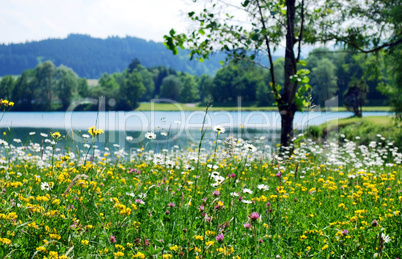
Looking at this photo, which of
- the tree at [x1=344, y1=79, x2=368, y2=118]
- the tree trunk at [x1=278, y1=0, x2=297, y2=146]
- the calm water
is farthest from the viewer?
the tree at [x1=344, y1=79, x2=368, y2=118]

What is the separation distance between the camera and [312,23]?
11.2 meters

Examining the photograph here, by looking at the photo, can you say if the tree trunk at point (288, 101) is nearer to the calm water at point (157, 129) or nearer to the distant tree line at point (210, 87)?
the calm water at point (157, 129)

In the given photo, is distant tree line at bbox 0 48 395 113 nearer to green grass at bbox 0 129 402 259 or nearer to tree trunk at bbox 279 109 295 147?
tree trunk at bbox 279 109 295 147

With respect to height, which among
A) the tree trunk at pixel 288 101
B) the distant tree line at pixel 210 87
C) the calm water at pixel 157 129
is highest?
the distant tree line at pixel 210 87

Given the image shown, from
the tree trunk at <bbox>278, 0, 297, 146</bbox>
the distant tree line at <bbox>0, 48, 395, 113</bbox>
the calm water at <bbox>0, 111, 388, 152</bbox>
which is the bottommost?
the calm water at <bbox>0, 111, 388, 152</bbox>

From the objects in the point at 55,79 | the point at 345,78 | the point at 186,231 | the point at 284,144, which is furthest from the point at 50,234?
the point at 55,79

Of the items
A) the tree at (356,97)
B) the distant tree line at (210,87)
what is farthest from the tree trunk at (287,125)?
the distant tree line at (210,87)

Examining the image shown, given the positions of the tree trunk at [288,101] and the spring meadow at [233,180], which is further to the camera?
the tree trunk at [288,101]

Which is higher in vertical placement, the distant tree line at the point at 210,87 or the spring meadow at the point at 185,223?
the distant tree line at the point at 210,87

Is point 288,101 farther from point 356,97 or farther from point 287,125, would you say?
point 356,97

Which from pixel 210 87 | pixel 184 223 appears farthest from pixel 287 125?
pixel 210 87

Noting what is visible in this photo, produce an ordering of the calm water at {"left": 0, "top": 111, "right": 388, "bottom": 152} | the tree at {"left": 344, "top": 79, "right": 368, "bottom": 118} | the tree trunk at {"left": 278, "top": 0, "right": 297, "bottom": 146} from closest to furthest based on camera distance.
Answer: the calm water at {"left": 0, "top": 111, "right": 388, "bottom": 152} → the tree trunk at {"left": 278, "top": 0, "right": 297, "bottom": 146} → the tree at {"left": 344, "top": 79, "right": 368, "bottom": 118}

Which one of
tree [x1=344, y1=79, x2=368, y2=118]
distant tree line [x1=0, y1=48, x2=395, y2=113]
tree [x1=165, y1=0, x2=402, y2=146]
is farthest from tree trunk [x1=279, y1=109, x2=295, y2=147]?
distant tree line [x1=0, y1=48, x2=395, y2=113]

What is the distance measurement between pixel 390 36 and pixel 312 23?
492 centimetres
